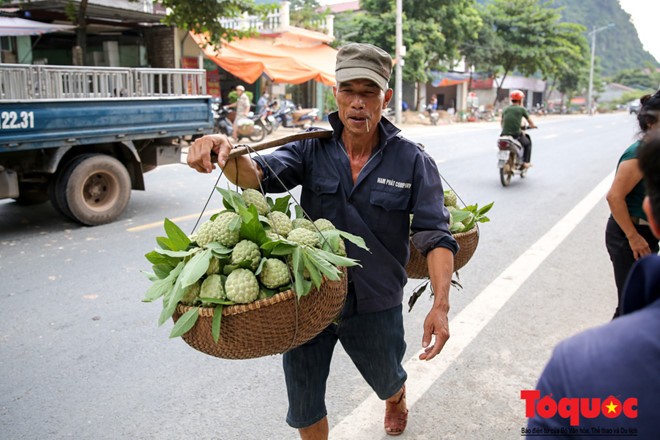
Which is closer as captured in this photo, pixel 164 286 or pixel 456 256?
pixel 164 286

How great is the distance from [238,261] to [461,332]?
2.74 meters

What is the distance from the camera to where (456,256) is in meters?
3.05

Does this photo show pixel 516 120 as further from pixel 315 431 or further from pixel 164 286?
pixel 164 286

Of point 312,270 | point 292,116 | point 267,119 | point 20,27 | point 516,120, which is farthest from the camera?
point 292,116

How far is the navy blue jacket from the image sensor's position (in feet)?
8.25

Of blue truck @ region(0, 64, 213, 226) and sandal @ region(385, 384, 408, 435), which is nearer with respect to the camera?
sandal @ region(385, 384, 408, 435)

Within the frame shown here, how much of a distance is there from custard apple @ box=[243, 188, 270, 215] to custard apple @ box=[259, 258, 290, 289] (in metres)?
0.36

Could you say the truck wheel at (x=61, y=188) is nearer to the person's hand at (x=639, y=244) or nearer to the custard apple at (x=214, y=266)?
the custard apple at (x=214, y=266)

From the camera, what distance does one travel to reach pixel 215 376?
3.83 metres

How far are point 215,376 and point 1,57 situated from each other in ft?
49.9

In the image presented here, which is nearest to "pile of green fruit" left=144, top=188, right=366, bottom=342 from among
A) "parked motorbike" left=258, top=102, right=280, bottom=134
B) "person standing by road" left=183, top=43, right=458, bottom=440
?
"person standing by road" left=183, top=43, right=458, bottom=440

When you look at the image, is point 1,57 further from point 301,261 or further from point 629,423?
point 629,423

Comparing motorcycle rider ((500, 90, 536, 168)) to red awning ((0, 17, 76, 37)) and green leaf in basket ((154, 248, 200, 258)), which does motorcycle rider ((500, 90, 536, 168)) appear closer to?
red awning ((0, 17, 76, 37))

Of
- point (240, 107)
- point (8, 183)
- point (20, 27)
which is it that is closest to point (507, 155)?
point (8, 183)
